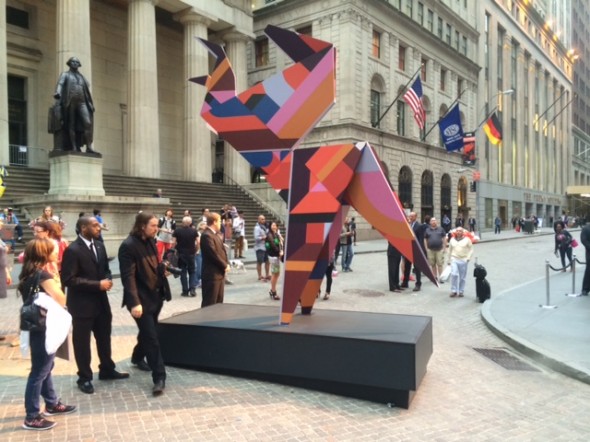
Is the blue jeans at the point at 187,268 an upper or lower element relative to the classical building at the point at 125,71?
lower

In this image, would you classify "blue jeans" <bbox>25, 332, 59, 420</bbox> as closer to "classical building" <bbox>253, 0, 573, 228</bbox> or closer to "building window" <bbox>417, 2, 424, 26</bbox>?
"classical building" <bbox>253, 0, 573, 228</bbox>

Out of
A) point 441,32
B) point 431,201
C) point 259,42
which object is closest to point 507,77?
point 441,32

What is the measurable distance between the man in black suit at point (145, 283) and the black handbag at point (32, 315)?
3.03 feet

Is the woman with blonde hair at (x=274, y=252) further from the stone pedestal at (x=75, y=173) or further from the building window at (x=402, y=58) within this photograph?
the building window at (x=402, y=58)

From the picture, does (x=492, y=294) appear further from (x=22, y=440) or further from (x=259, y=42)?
(x=259, y=42)

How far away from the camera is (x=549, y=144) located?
229ft

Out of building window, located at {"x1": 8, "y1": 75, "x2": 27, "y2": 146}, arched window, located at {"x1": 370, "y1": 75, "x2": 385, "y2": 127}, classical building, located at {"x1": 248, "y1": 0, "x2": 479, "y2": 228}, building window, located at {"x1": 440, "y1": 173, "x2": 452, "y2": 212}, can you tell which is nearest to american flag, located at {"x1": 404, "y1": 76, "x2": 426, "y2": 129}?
classical building, located at {"x1": 248, "y1": 0, "x2": 479, "y2": 228}

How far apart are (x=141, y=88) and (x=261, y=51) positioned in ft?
45.0

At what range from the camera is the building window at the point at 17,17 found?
2619 centimetres

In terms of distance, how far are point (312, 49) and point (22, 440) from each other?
17.5ft

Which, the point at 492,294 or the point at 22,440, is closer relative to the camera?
the point at 22,440

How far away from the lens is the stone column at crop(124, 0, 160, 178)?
1008 inches

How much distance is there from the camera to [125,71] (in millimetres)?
30953

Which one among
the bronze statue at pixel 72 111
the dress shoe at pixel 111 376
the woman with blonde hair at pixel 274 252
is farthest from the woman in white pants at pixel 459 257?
the bronze statue at pixel 72 111
